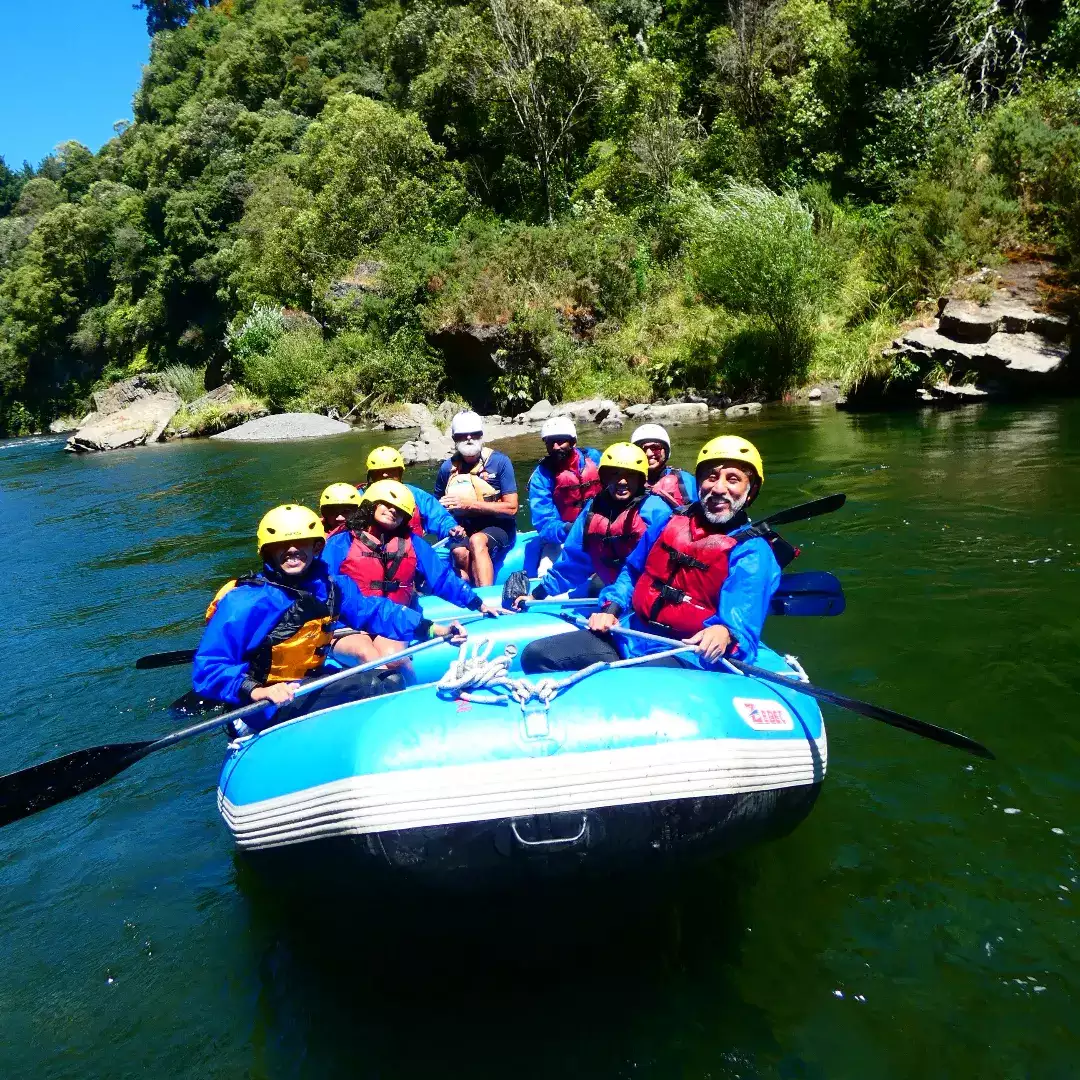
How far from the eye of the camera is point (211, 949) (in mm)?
2916

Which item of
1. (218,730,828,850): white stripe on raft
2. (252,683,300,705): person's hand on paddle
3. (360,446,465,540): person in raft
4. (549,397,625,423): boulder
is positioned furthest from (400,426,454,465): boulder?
(218,730,828,850): white stripe on raft

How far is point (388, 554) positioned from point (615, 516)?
45.0 inches

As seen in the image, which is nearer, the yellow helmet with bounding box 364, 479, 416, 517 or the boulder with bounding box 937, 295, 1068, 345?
the yellow helmet with bounding box 364, 479, 416, 517

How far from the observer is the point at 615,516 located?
4.17 meters

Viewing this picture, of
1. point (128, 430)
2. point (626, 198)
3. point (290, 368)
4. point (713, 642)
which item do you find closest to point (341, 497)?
point (713, 642)

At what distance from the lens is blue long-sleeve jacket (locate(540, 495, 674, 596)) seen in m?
4.01

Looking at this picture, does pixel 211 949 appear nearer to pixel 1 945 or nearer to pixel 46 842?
pixel 1 945

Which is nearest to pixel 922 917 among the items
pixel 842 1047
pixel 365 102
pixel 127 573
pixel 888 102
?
pixel 842 1047

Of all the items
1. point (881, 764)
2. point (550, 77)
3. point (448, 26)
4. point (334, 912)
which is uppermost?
point (448, 26)

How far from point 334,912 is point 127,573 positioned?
Result: 7012 mm

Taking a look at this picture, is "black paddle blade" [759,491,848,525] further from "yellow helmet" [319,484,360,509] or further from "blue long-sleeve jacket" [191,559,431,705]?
"blue long-sleeve jacket" [191,559,431,705]

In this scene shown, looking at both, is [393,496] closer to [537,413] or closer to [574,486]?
[574,486]

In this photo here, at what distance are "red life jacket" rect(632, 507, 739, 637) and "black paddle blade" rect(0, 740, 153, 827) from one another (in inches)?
77.6

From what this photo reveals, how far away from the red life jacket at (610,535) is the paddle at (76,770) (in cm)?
137
